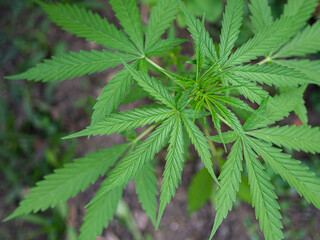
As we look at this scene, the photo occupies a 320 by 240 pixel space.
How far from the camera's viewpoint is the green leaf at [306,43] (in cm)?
189

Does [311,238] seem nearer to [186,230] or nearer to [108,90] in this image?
[186,230]

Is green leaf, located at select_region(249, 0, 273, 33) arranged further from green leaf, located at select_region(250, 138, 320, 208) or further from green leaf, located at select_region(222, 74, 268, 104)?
green leaf, located at select_region(250, 138, 320, 208)

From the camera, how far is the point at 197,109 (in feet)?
4.40

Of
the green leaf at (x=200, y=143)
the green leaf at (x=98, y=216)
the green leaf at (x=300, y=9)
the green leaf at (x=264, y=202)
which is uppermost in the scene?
the green leaf at (x=300, y=9)

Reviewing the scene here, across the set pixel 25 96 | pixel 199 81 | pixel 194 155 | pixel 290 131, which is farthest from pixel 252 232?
pixel 25 96

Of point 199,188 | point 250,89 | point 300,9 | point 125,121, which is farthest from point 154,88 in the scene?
point 199,188

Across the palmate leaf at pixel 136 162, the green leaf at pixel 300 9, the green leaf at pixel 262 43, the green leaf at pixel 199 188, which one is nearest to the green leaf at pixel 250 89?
the green leaf at pixel 262 43

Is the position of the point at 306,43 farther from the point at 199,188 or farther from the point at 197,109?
the point at 199,188

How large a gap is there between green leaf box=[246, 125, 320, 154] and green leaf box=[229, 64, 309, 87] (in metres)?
0.29

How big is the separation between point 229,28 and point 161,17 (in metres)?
0.46

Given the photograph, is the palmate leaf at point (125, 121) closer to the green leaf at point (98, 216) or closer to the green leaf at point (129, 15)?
the green leaf at point (129, 15)

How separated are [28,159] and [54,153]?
440 millimetres

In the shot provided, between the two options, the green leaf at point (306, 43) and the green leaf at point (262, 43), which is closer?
the green leaf at point (262, 43)

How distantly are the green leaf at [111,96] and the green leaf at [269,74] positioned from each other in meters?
0.61
